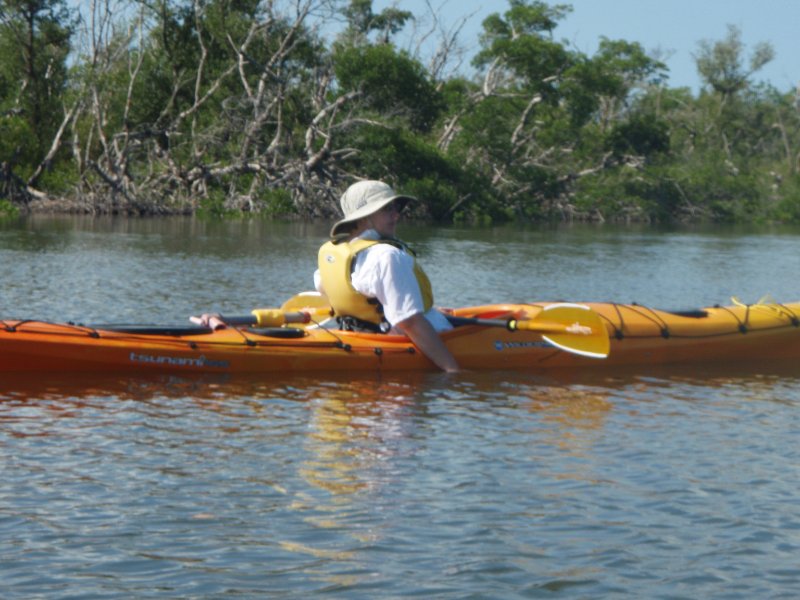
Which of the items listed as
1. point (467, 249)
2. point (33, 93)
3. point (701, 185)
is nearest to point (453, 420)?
point (467, 249)

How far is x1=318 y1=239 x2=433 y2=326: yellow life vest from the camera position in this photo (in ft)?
22.9

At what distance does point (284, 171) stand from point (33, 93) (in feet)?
20.0

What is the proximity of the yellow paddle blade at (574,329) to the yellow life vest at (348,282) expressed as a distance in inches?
30.8

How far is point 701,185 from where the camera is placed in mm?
44312

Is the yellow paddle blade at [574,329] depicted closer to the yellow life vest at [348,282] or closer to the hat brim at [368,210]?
the yellow life vest at [348,282]

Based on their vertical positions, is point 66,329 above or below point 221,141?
below

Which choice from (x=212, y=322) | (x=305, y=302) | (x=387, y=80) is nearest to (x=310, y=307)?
(x=305, y=302)

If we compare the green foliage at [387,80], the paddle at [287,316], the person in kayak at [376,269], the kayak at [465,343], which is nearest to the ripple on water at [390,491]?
the kayak at [465,343]

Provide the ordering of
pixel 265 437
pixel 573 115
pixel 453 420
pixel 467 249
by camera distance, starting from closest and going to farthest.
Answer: pixel 265 437 < pixel 453 420 < pixel 467 249 < pixel 573 115

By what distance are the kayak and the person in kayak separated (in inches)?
6.8

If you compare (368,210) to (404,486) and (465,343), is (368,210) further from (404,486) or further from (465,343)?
(404,486)

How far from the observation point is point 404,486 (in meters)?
4.93

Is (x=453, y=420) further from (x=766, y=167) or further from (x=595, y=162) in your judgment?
(x=766, y=167)

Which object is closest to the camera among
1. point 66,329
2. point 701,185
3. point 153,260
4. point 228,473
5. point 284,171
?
point 228,473
